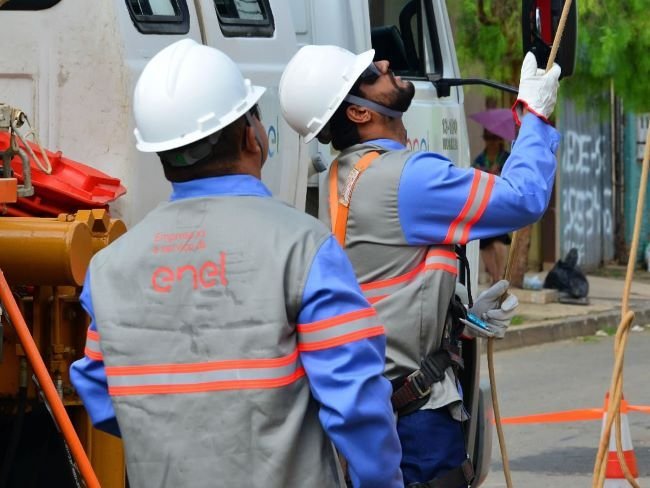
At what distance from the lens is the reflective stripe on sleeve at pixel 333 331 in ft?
9.26

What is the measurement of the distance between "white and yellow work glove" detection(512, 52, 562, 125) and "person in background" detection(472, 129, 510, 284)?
9.33m

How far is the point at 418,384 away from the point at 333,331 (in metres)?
1.32

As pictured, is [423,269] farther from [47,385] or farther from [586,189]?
[586,189]

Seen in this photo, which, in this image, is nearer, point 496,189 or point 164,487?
point 164,487

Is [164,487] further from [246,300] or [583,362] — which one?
[583,362]

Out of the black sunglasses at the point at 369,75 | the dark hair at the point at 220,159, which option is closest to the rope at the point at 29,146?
the black sunglasses at the point at 369,75

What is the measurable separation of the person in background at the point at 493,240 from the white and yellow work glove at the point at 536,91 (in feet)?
30.6

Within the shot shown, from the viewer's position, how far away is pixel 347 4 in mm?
6156

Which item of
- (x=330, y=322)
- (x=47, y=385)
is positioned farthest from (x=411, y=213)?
(x=330, y=322)

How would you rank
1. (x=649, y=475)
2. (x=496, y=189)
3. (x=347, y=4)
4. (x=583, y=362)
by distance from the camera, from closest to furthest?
1. (x=496, y=189)
2. (x=347, y=4)
3. (x=649, y=475)
4. (x=583, y=362)

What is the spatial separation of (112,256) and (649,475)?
17.2ft

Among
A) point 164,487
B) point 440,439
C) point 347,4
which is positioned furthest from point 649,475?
point 164,487

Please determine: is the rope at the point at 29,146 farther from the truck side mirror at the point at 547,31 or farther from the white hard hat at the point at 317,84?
the truck side mirror at the point at 547,31

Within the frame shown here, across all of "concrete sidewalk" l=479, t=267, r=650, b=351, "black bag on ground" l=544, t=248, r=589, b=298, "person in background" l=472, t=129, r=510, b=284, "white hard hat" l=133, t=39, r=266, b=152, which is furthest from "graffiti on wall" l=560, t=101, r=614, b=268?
"white hard hat" l=133, t=39, r=266, b=152
